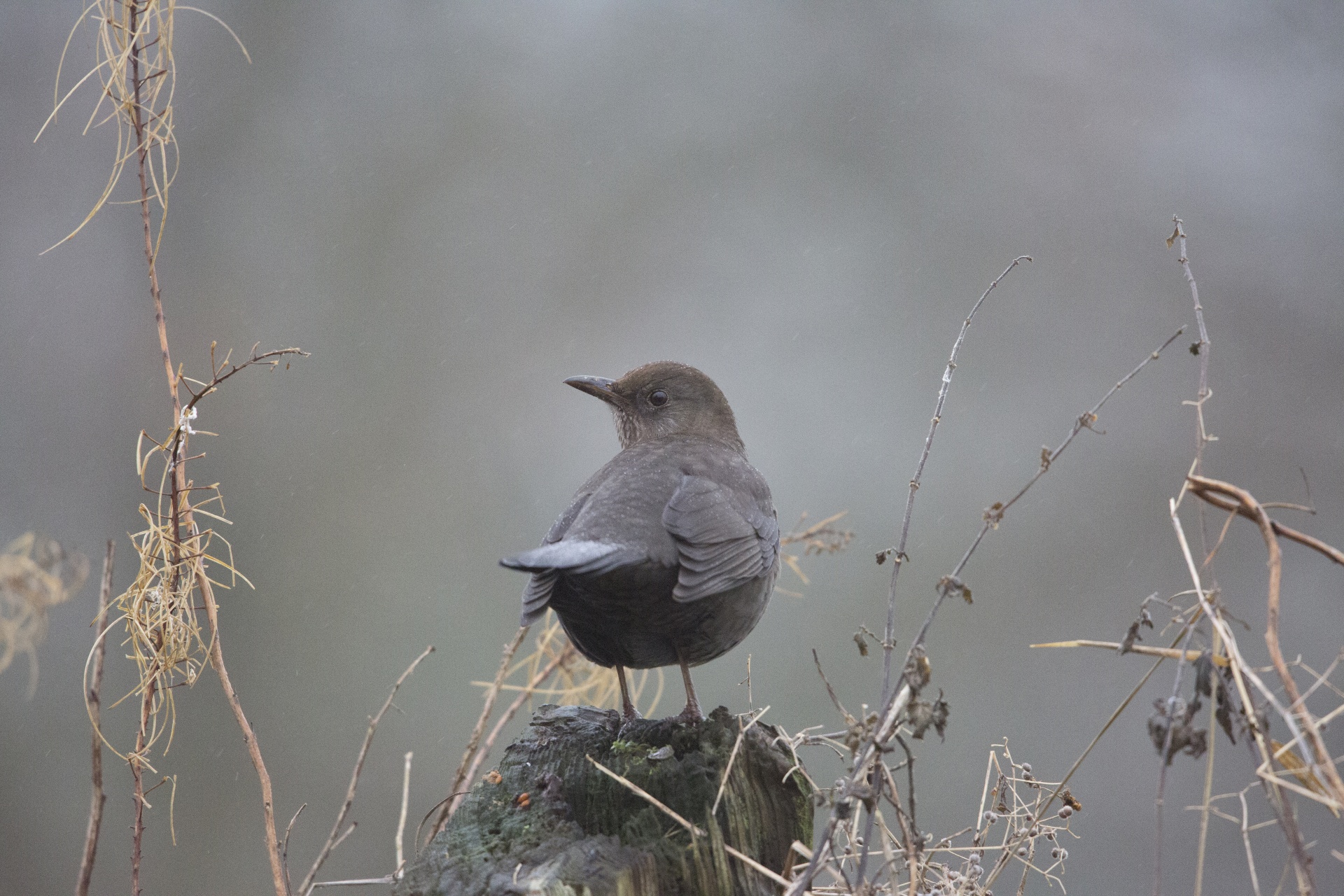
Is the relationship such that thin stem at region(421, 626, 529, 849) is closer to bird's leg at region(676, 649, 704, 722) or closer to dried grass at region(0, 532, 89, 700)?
bird's leg at region(676, 649, 704, 722)

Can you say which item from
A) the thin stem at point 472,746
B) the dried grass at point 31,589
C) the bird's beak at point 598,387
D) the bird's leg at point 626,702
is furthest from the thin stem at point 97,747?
the bird's beak at point 598,387

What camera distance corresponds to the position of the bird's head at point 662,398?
10.8 ft

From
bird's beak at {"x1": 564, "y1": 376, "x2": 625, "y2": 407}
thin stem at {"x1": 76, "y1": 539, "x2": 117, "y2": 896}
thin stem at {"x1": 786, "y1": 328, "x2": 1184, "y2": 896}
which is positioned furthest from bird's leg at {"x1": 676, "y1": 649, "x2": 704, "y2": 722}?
thin stem at {"x1": 76, "y1": 539, "x2": 117, "y2": 896}

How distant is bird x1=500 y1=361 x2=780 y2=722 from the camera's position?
2352 millimetres

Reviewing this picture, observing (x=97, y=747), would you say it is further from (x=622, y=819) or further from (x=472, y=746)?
(x=622, y=819)

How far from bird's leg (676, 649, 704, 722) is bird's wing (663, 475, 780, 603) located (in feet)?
0.80

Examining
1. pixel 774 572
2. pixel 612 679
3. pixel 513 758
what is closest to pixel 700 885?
pixel 513 758

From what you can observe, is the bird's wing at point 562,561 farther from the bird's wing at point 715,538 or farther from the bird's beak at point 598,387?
the bird's beak at point 598,387

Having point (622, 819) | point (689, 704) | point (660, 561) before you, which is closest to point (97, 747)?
point (622, 819)

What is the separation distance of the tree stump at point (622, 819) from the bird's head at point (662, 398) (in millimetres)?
1125

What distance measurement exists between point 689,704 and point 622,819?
52 cm

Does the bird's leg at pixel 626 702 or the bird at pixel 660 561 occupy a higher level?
the bird at pixel 660 561

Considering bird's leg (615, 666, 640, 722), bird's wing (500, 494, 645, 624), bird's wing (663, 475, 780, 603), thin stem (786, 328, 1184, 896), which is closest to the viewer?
thin stem (786, 328, 1184, 896)

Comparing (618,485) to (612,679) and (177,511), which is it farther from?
(177,511)
